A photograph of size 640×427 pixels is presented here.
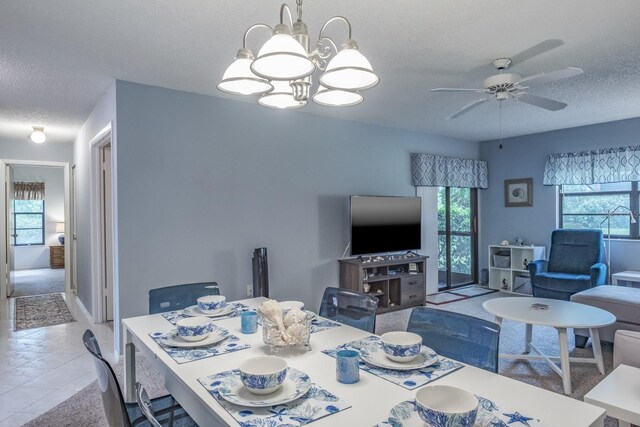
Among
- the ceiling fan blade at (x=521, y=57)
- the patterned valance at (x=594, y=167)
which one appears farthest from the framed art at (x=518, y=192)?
the ceiling fan blade at (x=521, y=57)

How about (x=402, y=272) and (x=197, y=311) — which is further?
(x=402, y=272)

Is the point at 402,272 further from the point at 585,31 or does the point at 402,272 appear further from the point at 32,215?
the point at 32,215

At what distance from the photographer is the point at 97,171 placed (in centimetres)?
436

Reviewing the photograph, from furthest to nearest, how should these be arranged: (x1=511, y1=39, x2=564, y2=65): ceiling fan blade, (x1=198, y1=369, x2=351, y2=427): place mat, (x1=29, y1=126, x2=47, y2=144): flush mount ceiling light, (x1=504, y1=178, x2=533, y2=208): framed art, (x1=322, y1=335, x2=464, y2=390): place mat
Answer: (x1=504, y1=178, x2=533, y2=208): framed art → (x1=29, y1=126, x2=47, y2=144): flush mount ceiling light → (x1=511, y1=39, x2=564, y2=65): ceiling fan blade → (x1=322, y1=335, x2=464, y2=390): place mat → (x1=198, y1=369, x2=351, y2=427): place mat

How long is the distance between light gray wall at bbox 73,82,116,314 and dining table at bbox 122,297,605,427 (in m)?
2.95

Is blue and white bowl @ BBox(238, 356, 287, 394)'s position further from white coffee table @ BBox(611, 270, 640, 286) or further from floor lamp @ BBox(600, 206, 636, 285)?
floor lamp @ BBox(600, 206, 636, 285)

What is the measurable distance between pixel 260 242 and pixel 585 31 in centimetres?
322

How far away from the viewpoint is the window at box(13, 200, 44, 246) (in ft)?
28.1

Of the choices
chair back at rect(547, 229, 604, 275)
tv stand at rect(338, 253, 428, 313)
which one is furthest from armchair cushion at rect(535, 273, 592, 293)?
tv stand at rect(338, 253, 428, 313)

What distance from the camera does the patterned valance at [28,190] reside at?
27.8 feet

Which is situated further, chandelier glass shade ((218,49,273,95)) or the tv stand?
the tv stand

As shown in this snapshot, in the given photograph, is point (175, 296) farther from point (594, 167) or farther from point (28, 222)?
point (28, 222)

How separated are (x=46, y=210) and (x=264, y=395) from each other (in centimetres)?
969

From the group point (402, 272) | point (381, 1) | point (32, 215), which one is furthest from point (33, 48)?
point (32, 215)
